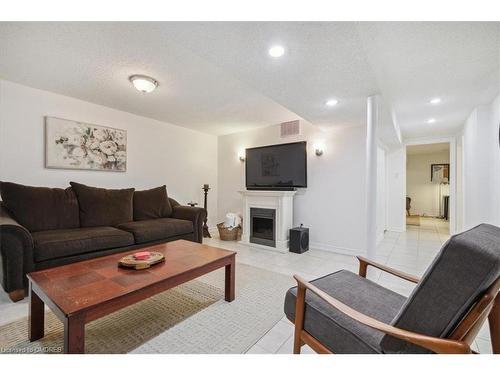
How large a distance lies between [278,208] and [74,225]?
2.78 meters

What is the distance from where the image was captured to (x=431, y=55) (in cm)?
190

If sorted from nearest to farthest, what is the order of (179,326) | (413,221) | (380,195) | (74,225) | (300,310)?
1. (300,310)
2. (179,326)
3. (74,225)
4. (380,195)
5. (413,221)

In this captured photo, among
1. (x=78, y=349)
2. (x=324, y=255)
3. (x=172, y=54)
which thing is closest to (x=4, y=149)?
(x=172, y=54)

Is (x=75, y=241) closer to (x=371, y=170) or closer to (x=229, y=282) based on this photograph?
(x=229, y=282)

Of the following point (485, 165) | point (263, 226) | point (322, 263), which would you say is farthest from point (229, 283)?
point (485, 165)

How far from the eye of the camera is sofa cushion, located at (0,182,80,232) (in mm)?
2395

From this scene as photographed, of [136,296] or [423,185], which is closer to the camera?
[136,296]

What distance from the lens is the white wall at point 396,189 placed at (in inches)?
213

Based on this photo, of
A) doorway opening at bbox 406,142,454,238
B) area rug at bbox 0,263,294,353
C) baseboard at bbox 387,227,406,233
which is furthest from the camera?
doorway opening at bbox 406,142,454,238

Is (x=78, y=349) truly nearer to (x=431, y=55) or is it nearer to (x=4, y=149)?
(x=4, y=149)

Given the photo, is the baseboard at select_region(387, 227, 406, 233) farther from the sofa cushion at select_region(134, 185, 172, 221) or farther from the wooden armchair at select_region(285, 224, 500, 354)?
the sofa cushion at select_region(134, 185, 172, 221)

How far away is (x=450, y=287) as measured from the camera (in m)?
0.81

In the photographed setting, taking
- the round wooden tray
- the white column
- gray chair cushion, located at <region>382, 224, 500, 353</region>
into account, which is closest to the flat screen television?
the white column

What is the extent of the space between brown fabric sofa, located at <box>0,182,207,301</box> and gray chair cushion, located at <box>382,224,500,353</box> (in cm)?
268
